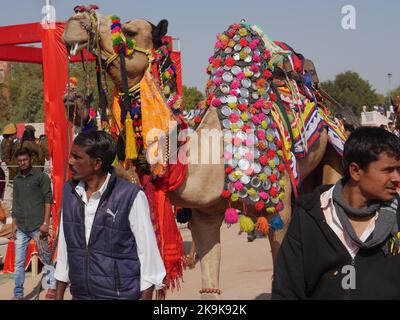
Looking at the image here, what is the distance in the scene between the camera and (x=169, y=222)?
17.4 feet

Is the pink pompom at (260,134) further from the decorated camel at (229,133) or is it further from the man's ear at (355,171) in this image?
the man's ear at (355,171)

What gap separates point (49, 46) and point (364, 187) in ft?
25.0

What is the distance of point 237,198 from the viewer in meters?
5.44

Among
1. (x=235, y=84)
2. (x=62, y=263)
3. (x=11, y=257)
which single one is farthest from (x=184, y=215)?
(x=11, y=257)

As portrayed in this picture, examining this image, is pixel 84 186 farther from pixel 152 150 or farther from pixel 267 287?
Result: pixel 267 287

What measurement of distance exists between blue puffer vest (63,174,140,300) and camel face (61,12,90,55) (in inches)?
71.9

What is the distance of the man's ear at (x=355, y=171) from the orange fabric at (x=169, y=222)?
237 cm

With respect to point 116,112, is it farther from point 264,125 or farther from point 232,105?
point 264,125

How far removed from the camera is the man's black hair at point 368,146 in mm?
2900

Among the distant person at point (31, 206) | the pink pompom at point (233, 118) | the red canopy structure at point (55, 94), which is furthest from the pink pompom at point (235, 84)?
the red canopy structure at point (55, 94)

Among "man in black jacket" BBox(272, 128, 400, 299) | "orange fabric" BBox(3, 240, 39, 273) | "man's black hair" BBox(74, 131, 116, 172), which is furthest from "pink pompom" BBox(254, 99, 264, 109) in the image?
"orange fabric" BBox(3, 240, 39, 273)

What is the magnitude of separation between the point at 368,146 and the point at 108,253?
144cm

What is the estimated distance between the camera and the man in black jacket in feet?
9.30
